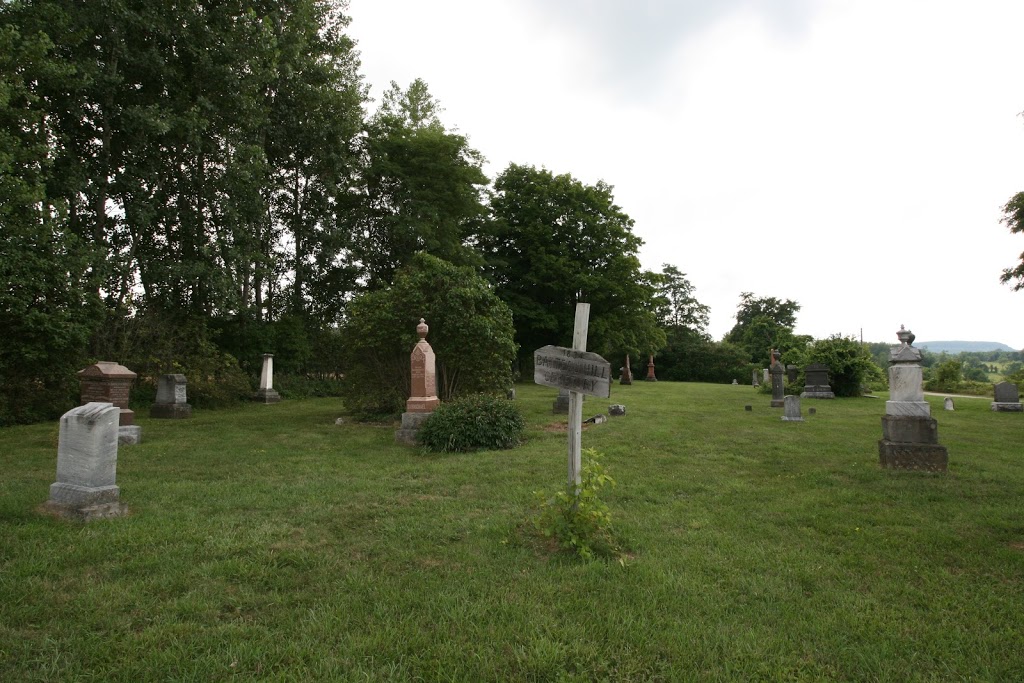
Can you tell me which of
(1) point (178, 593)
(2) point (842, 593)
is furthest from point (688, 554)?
(1) point (178, 593)

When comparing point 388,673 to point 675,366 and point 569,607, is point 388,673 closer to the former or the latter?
point 569,607

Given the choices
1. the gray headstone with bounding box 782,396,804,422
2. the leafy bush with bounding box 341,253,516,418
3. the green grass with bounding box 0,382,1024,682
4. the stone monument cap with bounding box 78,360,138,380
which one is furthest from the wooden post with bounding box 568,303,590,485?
the gray headstone with bounding box 782,396,804,422

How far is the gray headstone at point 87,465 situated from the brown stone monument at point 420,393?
5289 millimetres

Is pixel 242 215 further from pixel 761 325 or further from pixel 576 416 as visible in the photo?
pixel 761 325

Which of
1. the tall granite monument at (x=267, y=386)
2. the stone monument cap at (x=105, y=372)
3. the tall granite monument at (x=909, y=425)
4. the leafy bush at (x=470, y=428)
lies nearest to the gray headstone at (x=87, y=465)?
the leafy bush at (x=470, y=428)

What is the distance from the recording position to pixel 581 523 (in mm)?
4262

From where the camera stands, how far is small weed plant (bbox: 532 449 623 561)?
4.18 meters

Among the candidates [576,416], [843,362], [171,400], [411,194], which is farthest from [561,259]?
[576,416]

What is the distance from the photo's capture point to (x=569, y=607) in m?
3.25

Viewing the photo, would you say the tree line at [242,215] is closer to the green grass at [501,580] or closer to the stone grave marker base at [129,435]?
the stone grave marker base at [129,435]

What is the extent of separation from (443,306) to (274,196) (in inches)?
518

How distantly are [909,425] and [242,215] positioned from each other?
17.8 metres

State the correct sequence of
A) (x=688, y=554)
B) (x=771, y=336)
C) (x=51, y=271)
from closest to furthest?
(x=688, y=554) < (x=51, y=271) < (x=771, y=336)

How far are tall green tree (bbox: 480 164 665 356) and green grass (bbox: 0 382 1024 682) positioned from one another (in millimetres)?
18917
